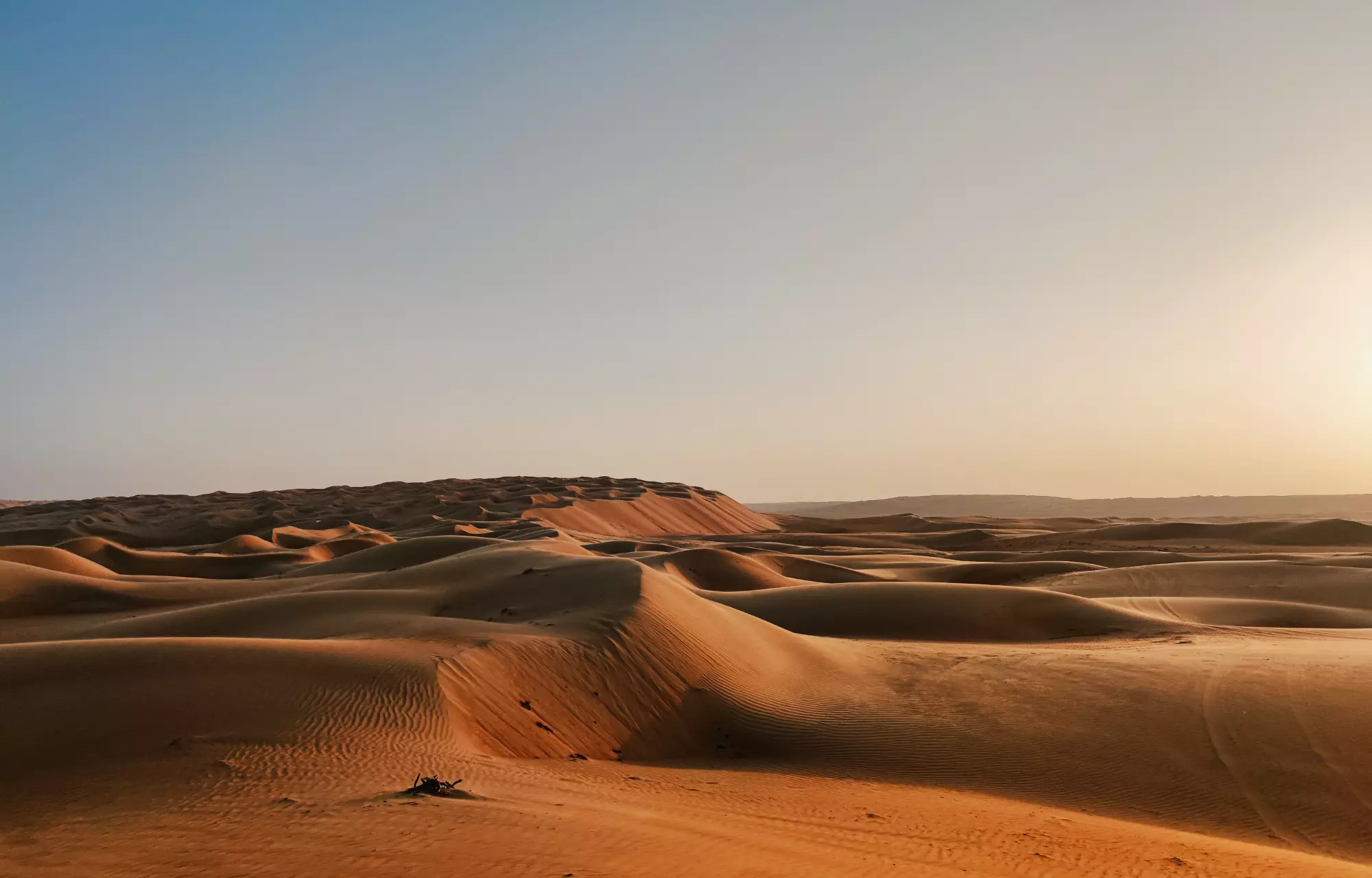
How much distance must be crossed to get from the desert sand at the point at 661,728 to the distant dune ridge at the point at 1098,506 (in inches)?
2900

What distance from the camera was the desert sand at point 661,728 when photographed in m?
4.68

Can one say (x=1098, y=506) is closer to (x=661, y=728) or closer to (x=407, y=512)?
Result: (x=407, y=512)

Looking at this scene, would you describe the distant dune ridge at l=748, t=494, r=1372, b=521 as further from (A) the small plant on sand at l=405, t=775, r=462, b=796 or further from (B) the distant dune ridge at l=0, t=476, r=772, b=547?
(A) the small plant on sand at l=405, t=775, r=462, b=796

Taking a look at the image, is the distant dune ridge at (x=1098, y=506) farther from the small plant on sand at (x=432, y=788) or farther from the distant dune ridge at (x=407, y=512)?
Result: the small plant on sand at (x=432, y=788)

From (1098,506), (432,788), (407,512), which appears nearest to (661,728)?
(432,788)

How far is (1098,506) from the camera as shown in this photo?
11856cm

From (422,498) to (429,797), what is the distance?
41.8 meters

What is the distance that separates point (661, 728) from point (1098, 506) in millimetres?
121885

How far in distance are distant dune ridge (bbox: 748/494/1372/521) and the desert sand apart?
73.7 metres

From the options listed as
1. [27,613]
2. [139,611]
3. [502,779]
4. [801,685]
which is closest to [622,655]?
[801,685]

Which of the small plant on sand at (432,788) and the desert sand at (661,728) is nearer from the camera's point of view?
the desert sand at (661,728)

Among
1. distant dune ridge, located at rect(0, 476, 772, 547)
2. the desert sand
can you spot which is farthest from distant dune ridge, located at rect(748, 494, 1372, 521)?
the desert sand

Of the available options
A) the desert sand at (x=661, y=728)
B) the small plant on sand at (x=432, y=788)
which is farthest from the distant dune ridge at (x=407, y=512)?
the small plant on sand at (x=432, y=788)

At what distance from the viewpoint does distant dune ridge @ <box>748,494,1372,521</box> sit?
9488cm
